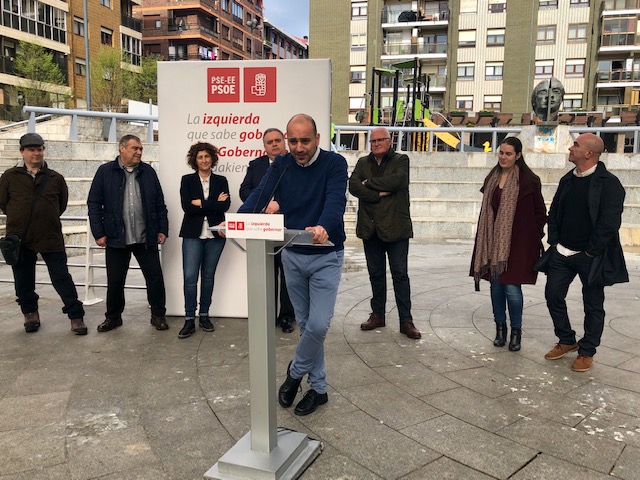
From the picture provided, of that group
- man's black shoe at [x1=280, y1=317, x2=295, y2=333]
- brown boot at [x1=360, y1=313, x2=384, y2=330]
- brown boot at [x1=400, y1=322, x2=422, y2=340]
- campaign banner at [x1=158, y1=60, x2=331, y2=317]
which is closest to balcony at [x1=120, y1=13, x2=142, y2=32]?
campaign banner at [x1=158, y1=60, x2=331, y2=317]

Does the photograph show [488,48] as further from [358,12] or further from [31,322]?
[31,322]

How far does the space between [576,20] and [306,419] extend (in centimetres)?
4694

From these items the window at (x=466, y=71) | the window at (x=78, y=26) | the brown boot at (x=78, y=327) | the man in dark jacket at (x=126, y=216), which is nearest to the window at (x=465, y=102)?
the window at (x=466, y=71)

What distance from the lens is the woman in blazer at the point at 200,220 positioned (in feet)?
16.4

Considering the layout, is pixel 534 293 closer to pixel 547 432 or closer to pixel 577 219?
pixel 577 219

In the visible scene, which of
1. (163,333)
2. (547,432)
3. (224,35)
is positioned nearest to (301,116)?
(547,432)

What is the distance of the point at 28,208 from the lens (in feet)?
15.9

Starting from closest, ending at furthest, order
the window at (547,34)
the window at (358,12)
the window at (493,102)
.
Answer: the window at (547,34)
the window at (493,102)
the window at (358,12)

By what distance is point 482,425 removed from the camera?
128 inches

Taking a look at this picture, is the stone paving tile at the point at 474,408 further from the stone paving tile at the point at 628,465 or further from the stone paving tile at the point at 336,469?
the stone paving tile at the point at 336,469

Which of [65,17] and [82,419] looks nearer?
[82,419]

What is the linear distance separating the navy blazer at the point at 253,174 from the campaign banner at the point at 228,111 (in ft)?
1.01

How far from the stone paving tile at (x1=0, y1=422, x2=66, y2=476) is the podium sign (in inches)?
62.3

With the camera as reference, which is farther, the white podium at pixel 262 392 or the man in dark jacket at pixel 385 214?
the man in dark jacket at pixel 385 214
